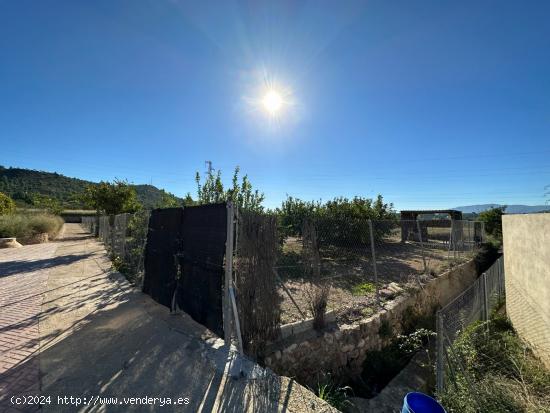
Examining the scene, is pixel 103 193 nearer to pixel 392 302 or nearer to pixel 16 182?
pixel 392 302

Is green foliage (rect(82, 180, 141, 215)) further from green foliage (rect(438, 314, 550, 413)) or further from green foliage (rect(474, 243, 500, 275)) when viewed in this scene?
green foliage (rect(474, 243, 500, 275))

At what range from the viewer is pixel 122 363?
10.7 ft

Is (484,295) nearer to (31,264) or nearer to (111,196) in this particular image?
(31,264)

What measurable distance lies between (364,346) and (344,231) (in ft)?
22.0

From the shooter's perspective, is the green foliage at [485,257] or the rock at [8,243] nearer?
the green foliage at [485,257]

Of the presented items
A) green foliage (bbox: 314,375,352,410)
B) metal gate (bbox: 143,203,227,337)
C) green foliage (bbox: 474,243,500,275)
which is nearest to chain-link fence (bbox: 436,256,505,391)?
green foliage (bbox: 314,375,352,410)

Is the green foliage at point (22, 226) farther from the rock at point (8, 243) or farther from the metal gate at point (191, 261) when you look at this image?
the metal gate at point (191, 261)

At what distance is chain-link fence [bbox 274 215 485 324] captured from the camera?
19.0 feet

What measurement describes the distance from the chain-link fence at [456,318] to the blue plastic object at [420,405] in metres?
0.98

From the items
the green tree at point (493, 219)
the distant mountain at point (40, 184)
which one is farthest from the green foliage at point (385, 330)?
the distant mountain at point (40, 184)

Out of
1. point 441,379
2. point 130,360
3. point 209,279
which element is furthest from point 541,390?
point 130,360

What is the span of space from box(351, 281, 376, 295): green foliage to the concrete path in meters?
4.47

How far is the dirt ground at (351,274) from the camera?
574 centimetres

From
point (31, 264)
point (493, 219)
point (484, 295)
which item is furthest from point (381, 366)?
point (493, 219)
